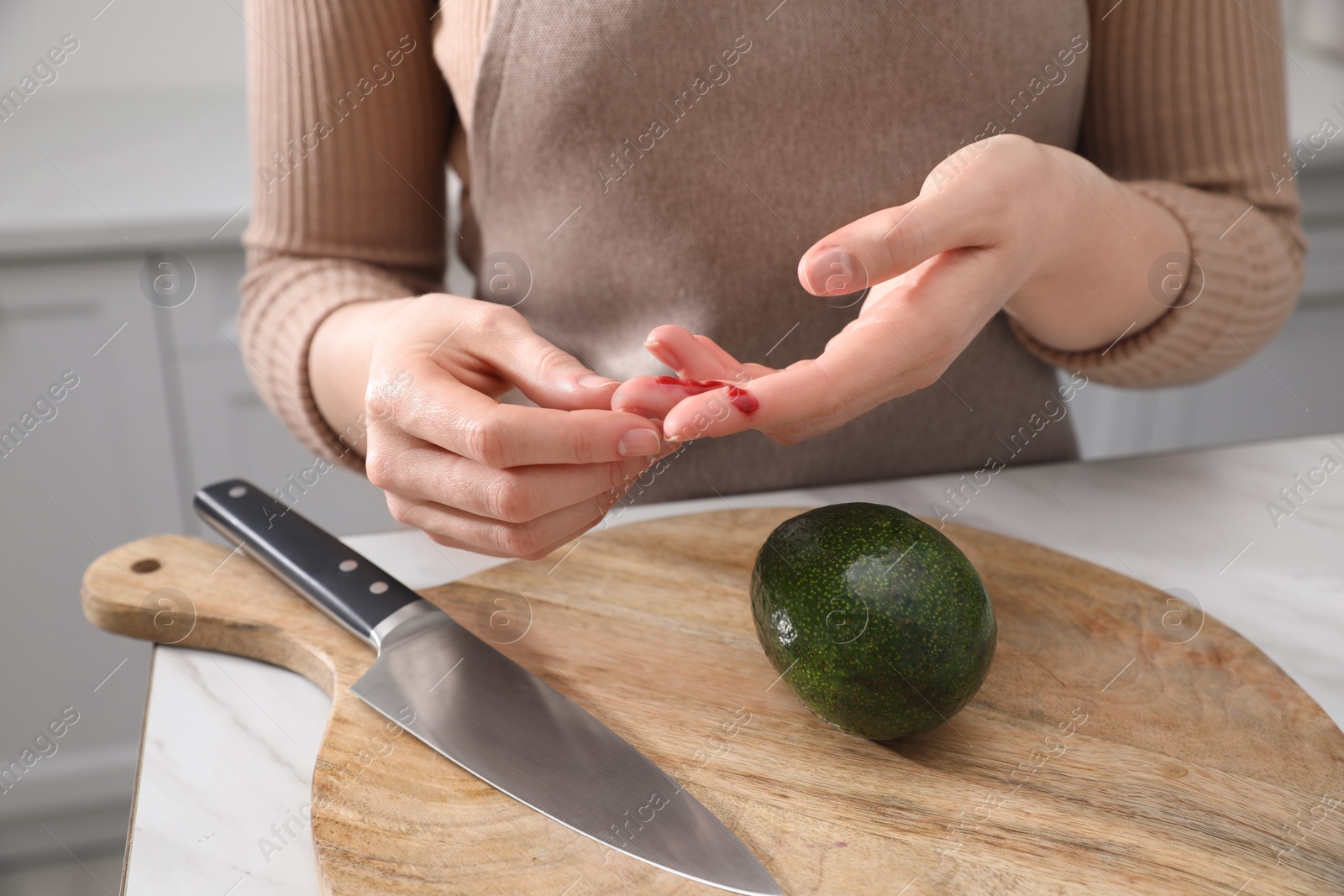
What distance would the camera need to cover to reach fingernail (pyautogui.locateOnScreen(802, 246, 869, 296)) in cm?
53

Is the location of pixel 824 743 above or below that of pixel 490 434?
below

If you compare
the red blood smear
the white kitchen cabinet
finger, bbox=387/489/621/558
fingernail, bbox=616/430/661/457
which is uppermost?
the red blood smear

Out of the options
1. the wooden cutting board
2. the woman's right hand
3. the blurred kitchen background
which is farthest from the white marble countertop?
the blurred kitchen background

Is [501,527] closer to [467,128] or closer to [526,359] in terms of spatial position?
[526,359]

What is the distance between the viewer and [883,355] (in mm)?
584

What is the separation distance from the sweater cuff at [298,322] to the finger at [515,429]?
0.25m

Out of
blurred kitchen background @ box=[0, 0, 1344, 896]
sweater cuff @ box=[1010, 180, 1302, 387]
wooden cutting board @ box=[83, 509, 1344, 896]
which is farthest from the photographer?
blurred kitchen background @ box=[0, 0, 1344, 896]

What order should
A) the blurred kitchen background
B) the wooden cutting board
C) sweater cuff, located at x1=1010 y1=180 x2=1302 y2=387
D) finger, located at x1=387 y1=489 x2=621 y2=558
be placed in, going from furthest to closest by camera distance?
the blurred kitchen background → sweater cuff, located at x1=1010 y1=180 x2=1302 y2=387 → finger, located at x1=387 y1=489 x2=621 y2=558 → the wooden cutting board

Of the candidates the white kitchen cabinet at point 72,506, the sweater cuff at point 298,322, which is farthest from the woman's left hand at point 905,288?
the white kitchen cabinet at point 72,506

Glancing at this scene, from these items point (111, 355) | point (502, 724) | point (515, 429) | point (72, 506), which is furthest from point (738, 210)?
point (72, 506)

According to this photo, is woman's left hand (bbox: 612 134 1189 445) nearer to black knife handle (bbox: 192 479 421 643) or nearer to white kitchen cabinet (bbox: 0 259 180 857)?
black knife handle (bbox: 192 479 421 643)

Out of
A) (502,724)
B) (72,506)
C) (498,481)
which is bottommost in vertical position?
(72,506)

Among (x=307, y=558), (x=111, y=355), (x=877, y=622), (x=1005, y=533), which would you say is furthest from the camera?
(x=111, y=355)

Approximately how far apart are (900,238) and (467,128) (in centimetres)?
44
